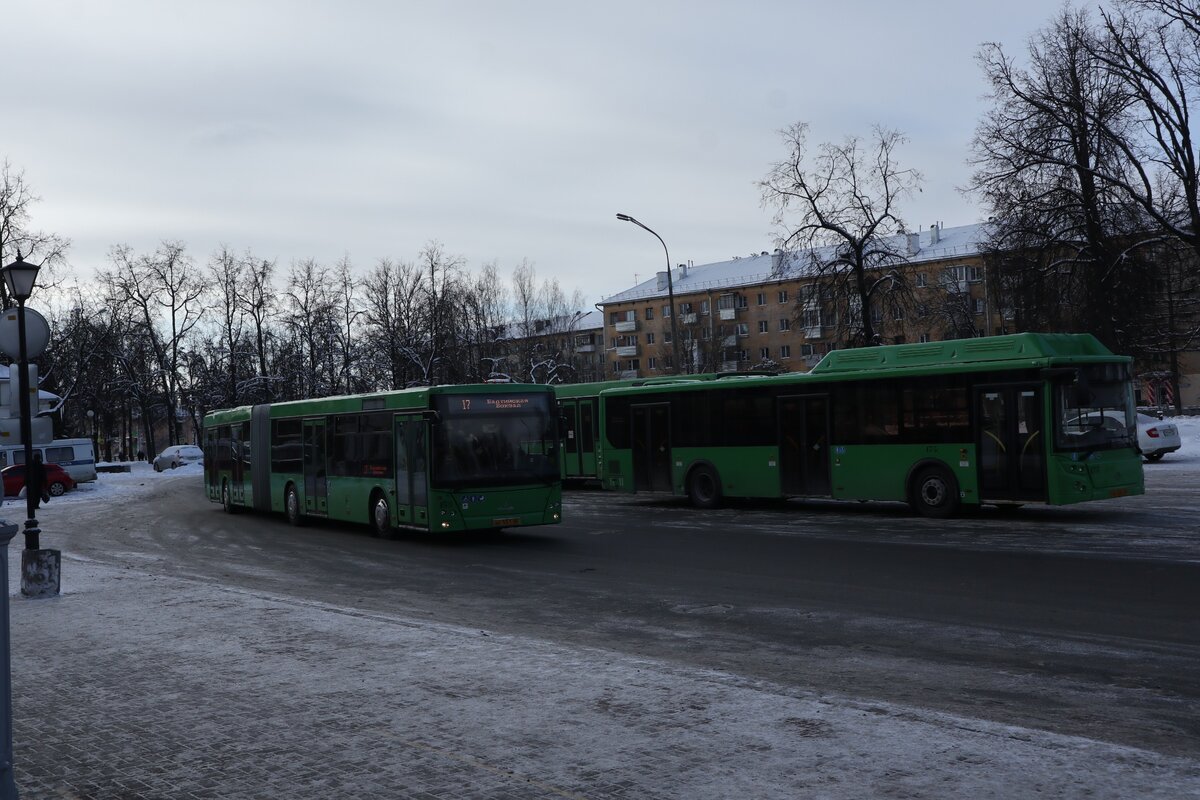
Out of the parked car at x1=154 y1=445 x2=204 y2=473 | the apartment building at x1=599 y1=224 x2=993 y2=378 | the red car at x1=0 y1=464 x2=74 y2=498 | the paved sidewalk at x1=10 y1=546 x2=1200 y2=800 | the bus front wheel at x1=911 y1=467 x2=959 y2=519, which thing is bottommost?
the paved sidewalk at x1=10 y1=546 x2=1200 y2=800

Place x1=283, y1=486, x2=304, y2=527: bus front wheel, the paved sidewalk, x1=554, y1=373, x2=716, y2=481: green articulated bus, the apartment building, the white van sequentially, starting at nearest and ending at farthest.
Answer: the paved sidewalk
x1=283, y1=486, x2=304, y2=527: bus front wheel
x1=554, y1=373, x2=716, y2=481: green articulated bus
the white van
the apartment building

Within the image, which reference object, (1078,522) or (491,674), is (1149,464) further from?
(491,674)

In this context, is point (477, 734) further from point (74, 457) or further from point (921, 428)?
point (74, 457)

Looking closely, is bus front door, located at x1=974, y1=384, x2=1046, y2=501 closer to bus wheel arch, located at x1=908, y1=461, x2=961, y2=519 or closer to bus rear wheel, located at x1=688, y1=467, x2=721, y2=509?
bus wheel arch, located at x1=908, y1=461, x2=961, y2=519

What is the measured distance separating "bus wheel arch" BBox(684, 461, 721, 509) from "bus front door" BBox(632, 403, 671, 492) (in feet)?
2.27

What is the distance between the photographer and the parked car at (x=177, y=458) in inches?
2421

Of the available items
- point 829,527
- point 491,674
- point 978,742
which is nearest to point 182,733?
point 491,674

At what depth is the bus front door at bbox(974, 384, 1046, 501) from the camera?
1838cm

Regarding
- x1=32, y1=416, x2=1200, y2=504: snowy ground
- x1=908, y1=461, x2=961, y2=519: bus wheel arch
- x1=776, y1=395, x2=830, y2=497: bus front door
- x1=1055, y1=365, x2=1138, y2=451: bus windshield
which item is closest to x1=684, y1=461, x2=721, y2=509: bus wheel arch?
x1=776, y1=395, x2=830, y2=497: bus front door

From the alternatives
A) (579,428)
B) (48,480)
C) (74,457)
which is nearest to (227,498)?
(579,428)

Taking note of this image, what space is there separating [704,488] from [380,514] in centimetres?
758

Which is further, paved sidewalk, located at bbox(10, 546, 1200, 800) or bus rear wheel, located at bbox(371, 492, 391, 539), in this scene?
bus rear wheel, located at bbox(371, 492, 391, 539)

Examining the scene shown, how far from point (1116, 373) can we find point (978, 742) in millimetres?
15022

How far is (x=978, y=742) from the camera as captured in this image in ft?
19.1
